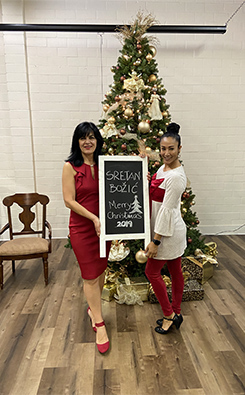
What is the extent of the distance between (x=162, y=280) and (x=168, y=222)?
51 cm

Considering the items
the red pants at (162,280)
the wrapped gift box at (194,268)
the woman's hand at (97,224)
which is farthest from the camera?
the wrapped gift box at (194,268)

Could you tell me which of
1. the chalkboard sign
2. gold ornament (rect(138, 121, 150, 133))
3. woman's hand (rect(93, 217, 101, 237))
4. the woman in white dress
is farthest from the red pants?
gold ornament (rect(138, 121, 150, 133))

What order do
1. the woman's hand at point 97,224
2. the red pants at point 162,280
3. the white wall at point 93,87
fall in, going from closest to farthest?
the woman's hand at point 97,224
the red pants at point 162,280
the white wall at point 93,87

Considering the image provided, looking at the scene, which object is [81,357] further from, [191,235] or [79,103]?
[79,103]

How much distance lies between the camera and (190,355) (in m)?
2.03

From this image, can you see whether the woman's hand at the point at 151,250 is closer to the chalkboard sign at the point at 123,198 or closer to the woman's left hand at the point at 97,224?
the chalkboard sign at the point at 123,198

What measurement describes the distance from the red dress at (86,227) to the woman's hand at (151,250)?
304 millimetres

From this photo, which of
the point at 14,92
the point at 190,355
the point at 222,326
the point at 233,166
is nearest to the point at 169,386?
the point at 190,355

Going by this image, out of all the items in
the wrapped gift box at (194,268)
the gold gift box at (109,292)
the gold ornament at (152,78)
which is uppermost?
the gold ornament at (152,78)

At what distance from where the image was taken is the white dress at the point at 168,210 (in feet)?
6.16

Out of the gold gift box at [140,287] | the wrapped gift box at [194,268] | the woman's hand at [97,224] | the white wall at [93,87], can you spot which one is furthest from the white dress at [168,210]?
the white wall at [93,87]

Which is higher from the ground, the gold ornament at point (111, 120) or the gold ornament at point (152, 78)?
the gold ornament at point (152, 78)

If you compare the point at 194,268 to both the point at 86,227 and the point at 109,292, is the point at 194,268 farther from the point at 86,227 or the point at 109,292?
the point at 86,227

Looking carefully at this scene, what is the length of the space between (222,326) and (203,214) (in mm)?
2506
